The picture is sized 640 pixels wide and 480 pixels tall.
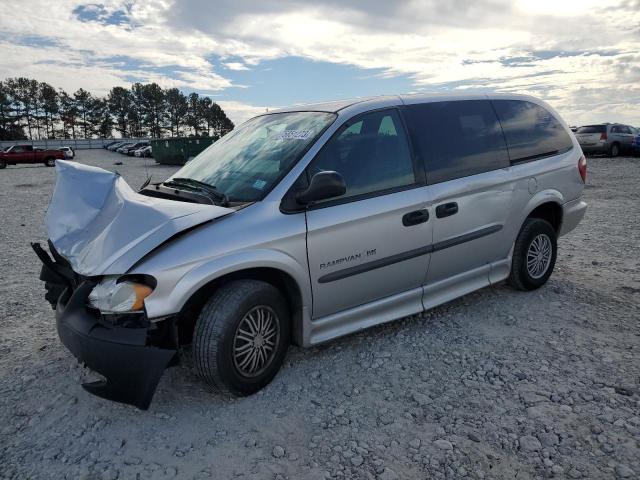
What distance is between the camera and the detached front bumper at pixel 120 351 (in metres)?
2.58

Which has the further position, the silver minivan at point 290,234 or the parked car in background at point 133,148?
A: the parked car in background at point 133,148

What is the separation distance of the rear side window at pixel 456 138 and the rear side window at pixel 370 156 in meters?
0.16

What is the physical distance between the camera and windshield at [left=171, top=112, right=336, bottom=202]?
3.23 meters

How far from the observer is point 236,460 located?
2.50 meters

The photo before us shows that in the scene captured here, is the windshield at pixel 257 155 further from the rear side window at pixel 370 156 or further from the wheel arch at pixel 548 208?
the wheel arch at pixel 548 208

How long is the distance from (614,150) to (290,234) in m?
23.9

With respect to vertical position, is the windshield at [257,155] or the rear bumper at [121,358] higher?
the windshield at [257,155]

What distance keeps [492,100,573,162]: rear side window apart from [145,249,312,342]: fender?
93.6 inches

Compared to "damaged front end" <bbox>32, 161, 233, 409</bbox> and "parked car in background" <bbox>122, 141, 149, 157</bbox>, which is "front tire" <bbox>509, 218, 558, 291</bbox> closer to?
"damaged front end" <bbox>32, 161, 233, 409</bbox>

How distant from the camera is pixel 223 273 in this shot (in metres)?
2.78

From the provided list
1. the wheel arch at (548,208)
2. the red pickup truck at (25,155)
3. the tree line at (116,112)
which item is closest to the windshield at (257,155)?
the wheel arch at (548,208)

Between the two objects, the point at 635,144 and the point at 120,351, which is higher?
the point at 635,144

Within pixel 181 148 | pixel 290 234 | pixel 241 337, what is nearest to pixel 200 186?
pixel 290 234

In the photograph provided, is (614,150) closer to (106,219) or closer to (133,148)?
(106,219)
